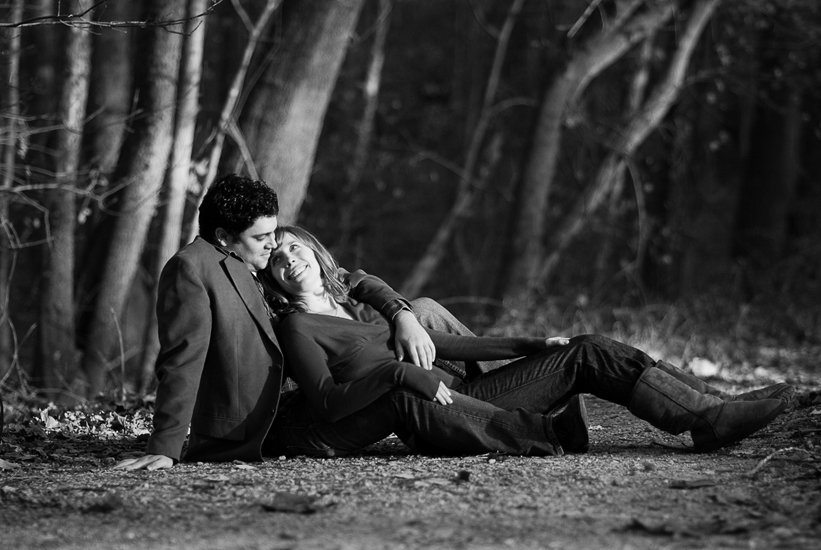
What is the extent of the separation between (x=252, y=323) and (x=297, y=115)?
13.7ft

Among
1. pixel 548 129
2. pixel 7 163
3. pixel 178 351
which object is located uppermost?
pixel 548 129

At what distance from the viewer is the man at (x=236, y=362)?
4637 millimetres

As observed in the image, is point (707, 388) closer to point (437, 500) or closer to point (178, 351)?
point (437, 500)

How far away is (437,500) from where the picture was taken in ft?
12.9

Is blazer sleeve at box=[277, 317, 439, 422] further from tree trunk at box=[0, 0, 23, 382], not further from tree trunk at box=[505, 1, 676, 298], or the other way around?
tree trunk at box=[505, 1, 676, 298]

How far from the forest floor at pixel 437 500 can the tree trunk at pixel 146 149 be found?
3.56 meters

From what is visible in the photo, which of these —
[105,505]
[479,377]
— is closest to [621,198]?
[479,377]

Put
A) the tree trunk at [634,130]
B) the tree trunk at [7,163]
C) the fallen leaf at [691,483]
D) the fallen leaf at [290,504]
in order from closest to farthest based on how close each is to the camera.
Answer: the fallen leaf at [290,504], the fallen leaf at [691,483], the tree trunk at [7,163], the tree trunk at [634,130]

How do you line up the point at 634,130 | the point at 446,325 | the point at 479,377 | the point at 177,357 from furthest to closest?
the point at 634,130 → the point at 446,325 → the point at 479,377 → the point at 177,357

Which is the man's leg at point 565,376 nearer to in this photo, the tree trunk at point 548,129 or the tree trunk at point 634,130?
the tree trunk at point 548,129

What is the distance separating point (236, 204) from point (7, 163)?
4.16 metres

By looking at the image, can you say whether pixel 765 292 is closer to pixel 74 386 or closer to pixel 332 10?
pixel 332 10

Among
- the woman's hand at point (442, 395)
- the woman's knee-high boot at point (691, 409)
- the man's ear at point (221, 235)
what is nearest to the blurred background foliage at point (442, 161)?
the man's ear at point (221, 235)

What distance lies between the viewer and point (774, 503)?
3775 millimetres
